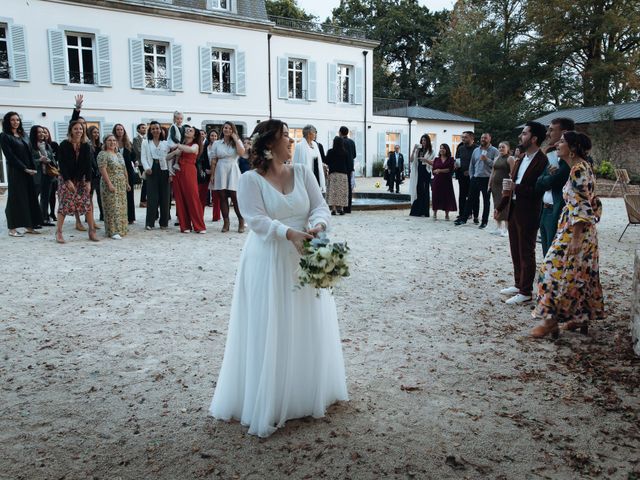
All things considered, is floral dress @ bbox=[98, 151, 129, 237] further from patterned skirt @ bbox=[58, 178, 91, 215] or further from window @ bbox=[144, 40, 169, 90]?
window @ bbox=[144, 40, 169, 90]

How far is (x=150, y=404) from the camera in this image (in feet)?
11.1

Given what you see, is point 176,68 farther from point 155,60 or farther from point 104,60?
point 104,60

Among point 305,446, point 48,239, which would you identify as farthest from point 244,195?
point 48,239

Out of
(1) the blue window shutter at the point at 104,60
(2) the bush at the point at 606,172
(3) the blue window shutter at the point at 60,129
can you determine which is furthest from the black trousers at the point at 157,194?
(2) the bush at the point at 606,172

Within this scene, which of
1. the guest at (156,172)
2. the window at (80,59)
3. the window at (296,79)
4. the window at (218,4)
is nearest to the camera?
the guest at (156,172)

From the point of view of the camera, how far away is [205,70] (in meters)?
24.8

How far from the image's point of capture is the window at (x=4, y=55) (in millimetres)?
20688

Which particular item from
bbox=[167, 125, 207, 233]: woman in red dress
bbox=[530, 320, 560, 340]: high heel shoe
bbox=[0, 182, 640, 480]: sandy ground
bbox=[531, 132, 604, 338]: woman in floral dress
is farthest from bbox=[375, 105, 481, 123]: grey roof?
bbox=[530, 320, 560, 340]: high heel shoe

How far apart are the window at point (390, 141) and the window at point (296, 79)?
21.4ft

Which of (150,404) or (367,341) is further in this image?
(367,341)

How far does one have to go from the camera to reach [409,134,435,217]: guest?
40.0 ft

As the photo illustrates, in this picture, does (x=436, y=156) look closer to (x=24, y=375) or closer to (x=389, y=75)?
(x=24, y=375)

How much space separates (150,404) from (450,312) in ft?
10.4

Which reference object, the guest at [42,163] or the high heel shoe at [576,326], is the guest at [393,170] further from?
the high heel shoe at [576,326]
